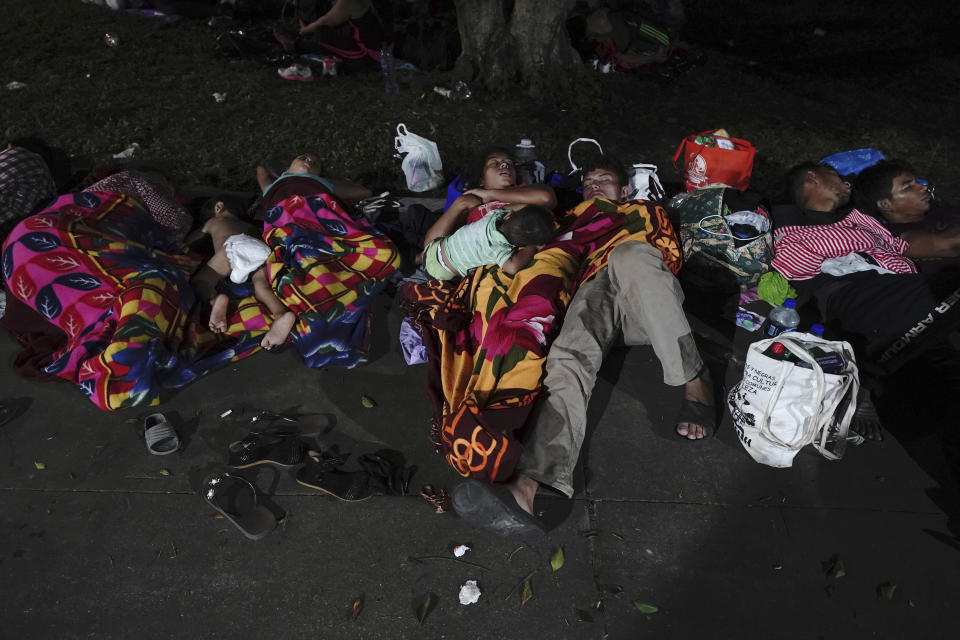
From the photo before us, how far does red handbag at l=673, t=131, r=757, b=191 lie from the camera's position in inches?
175

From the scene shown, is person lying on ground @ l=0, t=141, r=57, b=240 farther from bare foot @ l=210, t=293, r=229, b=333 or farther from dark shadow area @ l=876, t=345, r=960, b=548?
dark shadow area @ l=876, t=345, r=960, b=548

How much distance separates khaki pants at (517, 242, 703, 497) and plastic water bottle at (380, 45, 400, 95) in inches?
168

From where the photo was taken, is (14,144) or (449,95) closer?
(14,144)

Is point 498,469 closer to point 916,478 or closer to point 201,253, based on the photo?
point 916,478

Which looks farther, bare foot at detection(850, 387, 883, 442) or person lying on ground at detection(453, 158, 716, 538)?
bare foot at detection(850, 387, 883, 442)

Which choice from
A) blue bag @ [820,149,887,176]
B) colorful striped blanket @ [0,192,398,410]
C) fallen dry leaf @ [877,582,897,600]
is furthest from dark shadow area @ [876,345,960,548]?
colorful striped blanket @ [0,192,398,410]

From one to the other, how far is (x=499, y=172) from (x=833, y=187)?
2.31 metres

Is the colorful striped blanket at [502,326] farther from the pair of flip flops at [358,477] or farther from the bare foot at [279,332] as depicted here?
the bare foot at [279,332]

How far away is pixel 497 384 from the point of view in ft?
9.68

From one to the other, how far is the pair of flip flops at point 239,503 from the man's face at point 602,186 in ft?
9.10

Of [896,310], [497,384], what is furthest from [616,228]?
[896,310]

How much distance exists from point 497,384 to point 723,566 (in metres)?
1.26

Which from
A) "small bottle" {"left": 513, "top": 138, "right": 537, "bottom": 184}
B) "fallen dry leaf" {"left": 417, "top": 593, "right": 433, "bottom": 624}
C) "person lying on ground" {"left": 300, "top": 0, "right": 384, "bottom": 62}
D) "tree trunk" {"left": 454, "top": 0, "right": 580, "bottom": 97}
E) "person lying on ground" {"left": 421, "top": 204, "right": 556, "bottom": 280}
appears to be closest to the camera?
"fallen dry leaf" {"left": 417, "top": 593, "right": 433, "bottom": 624}

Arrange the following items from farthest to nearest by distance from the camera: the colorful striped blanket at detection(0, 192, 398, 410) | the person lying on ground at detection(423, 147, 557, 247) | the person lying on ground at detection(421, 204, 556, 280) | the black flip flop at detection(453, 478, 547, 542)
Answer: the person lying on ground at detection(423, 147, 557, 247), the person lying on ground at detection(421, 204, 556, 280), the colorful striped blanket at detection(0, 192, 398, 410), the black flip flop at detection(453, 478, 547, 542)
